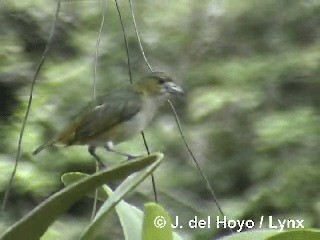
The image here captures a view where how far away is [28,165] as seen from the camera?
0.82m

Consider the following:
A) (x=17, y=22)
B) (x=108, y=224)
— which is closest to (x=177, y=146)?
(x=108, y=224)

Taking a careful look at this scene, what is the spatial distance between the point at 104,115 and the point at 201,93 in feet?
0.62

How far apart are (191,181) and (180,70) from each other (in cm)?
15

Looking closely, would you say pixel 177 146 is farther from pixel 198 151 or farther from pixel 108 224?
pixel 108 224

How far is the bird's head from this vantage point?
0.71m

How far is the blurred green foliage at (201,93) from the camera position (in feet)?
2.68

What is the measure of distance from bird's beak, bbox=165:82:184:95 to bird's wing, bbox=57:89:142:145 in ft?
0.16

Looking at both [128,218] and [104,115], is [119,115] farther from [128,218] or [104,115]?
[128,218]

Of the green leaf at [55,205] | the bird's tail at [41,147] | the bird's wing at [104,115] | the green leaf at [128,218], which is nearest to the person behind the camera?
the green leaf at [55,205]

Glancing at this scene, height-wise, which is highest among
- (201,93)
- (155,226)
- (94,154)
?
(201,93)

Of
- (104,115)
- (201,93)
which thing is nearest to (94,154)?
(104,115)

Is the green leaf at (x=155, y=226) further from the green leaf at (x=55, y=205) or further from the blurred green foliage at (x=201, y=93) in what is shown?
the blurred green foliage at (x=201, y=93)

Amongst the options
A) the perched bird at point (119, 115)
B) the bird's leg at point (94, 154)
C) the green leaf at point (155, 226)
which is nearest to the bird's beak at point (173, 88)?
the perched bird at point (119, 115)

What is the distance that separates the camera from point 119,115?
69 cm
